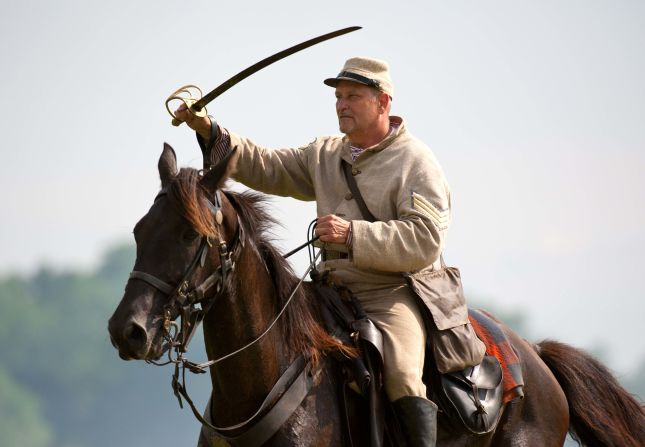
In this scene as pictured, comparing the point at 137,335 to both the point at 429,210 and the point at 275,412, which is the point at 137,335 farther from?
the point at 429,210

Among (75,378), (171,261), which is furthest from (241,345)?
(75,378)

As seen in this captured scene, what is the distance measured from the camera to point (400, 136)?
10.0 meters

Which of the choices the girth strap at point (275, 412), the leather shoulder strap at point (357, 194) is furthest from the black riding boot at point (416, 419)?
the leather shoulder strap at point (357, 194)

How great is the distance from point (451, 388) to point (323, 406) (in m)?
1.07

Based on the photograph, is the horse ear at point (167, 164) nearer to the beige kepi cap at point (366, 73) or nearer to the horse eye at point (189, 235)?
the horse eye at point (189, 235)

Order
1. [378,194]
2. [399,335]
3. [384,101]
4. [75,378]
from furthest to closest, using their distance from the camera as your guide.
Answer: [75,378] < [384,101] < [378,194] < [399,335]

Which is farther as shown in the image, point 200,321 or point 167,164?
point 167,164

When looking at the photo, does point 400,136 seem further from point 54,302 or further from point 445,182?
point 54,302

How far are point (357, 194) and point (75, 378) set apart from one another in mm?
100722

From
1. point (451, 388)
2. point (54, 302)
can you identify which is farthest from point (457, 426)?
point (54, 302)

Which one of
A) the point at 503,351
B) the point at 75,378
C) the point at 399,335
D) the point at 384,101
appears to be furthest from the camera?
the point at 75,378

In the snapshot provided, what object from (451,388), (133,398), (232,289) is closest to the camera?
(232,289)

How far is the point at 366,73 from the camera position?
9.97m

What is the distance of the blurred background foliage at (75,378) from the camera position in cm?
9538
